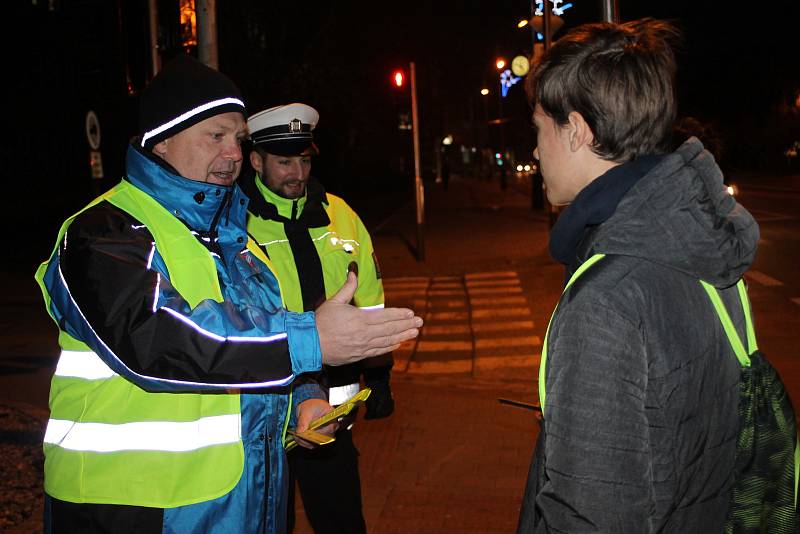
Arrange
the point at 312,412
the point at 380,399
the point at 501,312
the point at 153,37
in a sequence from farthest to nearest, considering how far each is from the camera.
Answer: the point at 501,312 → the point at 153,37 → the point at 380,399 → the point at 312,412

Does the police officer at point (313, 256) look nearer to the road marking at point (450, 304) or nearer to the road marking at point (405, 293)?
the road marking at point (450, 304)

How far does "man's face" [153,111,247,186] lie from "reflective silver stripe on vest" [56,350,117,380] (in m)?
Result: 0.64

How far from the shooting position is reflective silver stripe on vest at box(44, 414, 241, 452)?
2137 mm

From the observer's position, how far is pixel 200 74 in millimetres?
2555

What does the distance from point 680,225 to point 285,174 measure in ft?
8.07

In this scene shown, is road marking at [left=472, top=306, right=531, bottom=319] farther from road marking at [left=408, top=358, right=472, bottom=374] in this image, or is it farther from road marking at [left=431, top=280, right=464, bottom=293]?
road marking at [left=408, top=358, right=472, bottom=374]

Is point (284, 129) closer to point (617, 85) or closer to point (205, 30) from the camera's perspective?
point (617, 85)

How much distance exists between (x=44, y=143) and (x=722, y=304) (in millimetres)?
43591

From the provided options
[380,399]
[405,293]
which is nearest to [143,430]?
[380,399]

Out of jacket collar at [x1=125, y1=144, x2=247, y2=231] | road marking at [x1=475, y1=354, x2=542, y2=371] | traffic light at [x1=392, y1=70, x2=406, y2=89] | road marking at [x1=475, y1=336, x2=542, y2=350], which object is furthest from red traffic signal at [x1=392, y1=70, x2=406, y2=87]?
jacket collar at [x1=125, y1=144, x2=247, y2=231]

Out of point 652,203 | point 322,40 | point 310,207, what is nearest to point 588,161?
point 652,203

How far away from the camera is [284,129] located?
396 cm

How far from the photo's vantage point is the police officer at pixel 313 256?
140 inches

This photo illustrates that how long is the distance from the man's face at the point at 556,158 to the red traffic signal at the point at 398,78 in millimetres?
15014
